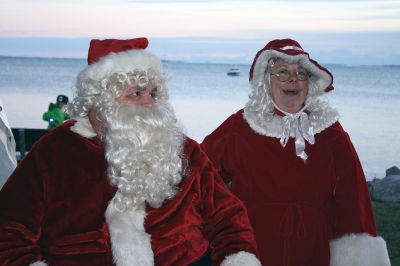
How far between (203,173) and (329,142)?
101 cm

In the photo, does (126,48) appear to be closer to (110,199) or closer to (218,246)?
(110,199)

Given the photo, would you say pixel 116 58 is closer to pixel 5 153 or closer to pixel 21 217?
pixel 21 217

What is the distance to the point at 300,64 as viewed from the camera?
4.37 m

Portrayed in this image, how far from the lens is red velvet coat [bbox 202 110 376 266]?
4191 millimetres

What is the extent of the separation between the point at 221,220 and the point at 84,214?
25.1 inches

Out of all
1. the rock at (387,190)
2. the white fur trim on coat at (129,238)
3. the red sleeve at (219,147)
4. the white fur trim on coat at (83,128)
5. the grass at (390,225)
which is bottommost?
the rock at (387,190)

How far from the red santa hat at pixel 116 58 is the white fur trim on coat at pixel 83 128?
0.21 m

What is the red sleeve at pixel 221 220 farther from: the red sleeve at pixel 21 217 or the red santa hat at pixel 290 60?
the red santa hat at pixel 290 60

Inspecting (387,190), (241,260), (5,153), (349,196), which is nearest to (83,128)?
(241,260)

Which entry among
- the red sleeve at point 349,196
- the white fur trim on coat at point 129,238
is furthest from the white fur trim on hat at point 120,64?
the red sleeve at point 349,196

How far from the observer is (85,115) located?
3.54m

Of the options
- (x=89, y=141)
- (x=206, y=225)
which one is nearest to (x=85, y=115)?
(x=89, y=141)

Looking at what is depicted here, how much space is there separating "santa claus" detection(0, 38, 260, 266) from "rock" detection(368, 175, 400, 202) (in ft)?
22.0

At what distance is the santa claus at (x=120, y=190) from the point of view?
3320 millimetres
